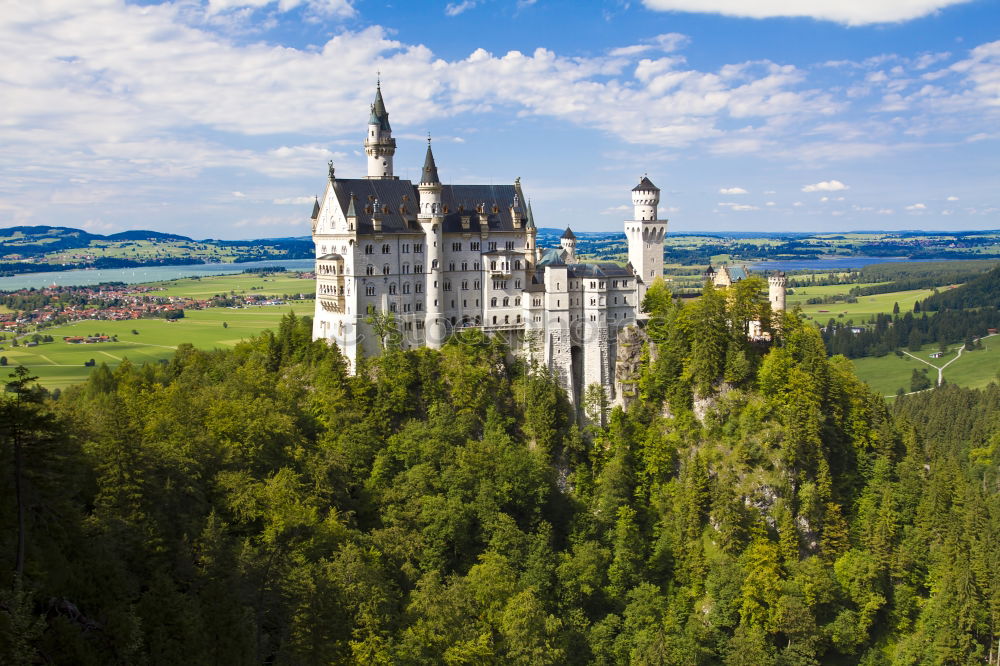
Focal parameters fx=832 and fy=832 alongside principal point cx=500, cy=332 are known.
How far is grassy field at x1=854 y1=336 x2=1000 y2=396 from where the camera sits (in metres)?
160

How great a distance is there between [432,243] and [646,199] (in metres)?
22.0

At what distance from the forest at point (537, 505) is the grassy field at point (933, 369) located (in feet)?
273

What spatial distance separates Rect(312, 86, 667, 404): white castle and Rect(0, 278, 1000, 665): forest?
2.81 metres

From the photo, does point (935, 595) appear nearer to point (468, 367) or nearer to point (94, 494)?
point (468, 367)

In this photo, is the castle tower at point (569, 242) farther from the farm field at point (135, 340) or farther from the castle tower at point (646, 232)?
the farm field at point (135, 340)

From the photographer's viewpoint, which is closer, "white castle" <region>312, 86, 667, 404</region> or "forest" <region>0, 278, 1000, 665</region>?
"forest" <region>0, 278, 1000, 665</region>

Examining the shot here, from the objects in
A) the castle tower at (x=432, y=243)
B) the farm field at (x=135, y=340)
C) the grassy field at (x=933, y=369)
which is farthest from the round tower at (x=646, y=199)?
the grassy field at (x=933, y=369)

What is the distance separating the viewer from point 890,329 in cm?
19825

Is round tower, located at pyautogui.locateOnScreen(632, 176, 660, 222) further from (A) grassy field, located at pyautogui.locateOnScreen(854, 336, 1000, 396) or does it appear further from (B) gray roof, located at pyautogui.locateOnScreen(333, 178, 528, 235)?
(A) grassy field, located at pyautogui.locateOnScreen(854, 336, 1000, 396)

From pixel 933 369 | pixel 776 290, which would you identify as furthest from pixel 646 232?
pixel 933 369

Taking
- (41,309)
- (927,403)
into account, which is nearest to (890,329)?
(927,403)

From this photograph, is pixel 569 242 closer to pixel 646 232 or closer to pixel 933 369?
pixel 646 232

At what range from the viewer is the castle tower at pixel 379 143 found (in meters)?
81.4

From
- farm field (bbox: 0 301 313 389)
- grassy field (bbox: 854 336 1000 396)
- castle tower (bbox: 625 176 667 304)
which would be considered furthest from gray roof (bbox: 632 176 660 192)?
grassy field (bbox: 854 336 1000 396)
